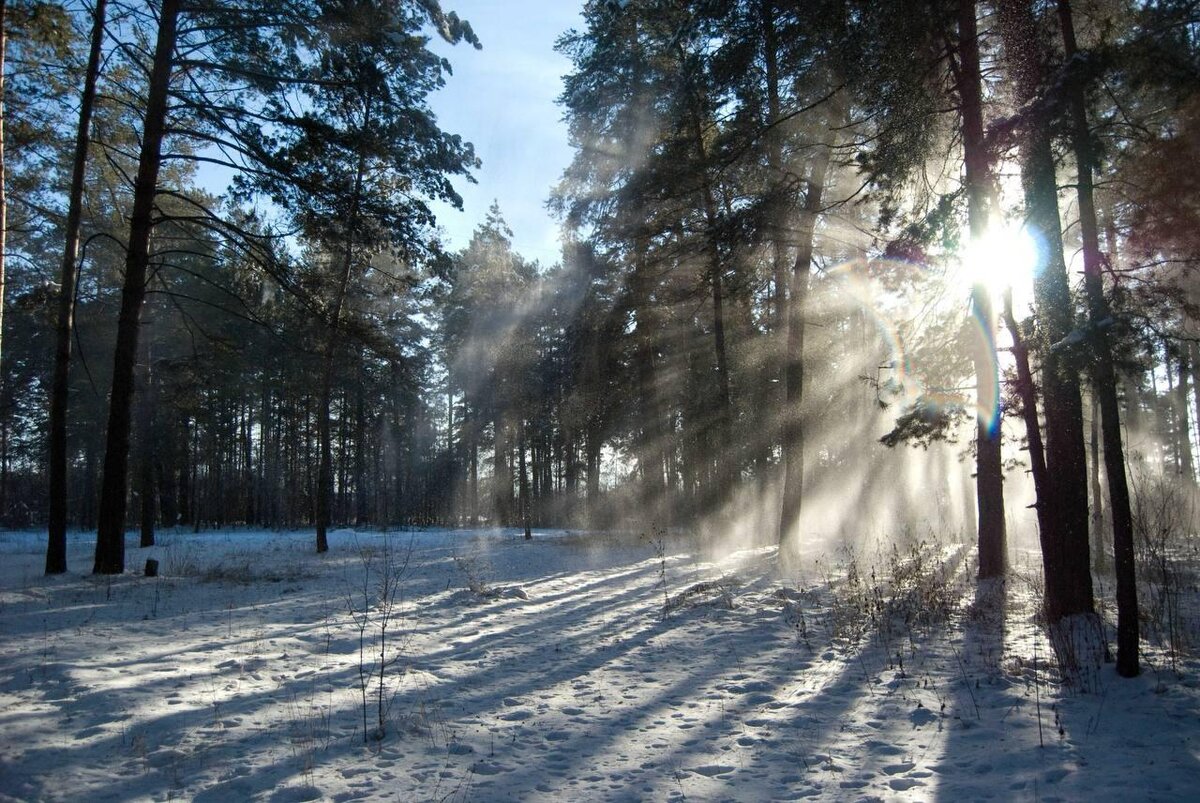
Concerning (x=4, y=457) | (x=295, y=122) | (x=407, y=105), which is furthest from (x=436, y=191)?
(x=4, y=457)

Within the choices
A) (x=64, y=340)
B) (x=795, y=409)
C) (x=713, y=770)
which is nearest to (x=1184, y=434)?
(x=795, y=409)

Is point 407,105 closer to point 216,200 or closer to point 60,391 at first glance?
point 60,391

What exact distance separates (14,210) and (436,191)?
436 inches

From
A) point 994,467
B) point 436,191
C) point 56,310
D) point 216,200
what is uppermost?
point 216,200

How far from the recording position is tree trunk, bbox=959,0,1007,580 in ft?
24.7

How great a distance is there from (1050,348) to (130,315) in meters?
12.9

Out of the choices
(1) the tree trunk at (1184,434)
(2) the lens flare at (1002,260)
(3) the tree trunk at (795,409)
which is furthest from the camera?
Result: (1) the tree trunk at (1184,434)

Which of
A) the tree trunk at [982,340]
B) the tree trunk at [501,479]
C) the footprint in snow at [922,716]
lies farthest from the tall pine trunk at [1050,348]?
the tree trunk at [501,479]

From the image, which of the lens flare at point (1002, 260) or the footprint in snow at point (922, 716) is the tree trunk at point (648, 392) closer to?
the lens flare at point (1002, 260)

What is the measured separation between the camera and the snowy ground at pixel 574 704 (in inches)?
143

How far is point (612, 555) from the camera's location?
17500 millimetres

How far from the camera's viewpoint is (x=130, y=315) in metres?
10.8

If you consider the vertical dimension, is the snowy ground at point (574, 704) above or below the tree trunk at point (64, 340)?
below

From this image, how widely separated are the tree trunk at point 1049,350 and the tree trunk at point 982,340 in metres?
0.65
